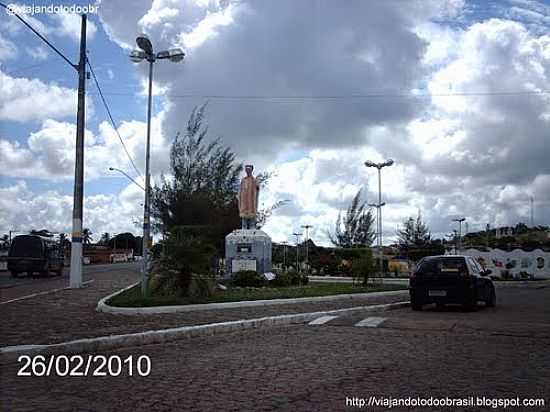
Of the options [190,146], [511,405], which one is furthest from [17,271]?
[511,405]

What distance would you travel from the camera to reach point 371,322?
13.5 meters

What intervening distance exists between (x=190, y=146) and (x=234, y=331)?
2771cm

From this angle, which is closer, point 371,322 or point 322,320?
point 371,322

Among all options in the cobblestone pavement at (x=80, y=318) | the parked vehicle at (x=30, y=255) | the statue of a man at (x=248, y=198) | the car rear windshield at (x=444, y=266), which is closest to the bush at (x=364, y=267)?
the cobblestone pavement at (x=80, y=318)

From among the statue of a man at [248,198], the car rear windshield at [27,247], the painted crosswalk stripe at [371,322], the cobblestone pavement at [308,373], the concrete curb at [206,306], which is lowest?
the cobblestone pavement at [308,373]

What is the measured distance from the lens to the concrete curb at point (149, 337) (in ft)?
28.1

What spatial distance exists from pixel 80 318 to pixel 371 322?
6058mm

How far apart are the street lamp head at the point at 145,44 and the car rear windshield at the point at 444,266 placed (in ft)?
33.4

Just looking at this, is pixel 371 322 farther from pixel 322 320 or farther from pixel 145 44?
pixel 145 44

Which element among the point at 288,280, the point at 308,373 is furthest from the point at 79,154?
the point at 308,373

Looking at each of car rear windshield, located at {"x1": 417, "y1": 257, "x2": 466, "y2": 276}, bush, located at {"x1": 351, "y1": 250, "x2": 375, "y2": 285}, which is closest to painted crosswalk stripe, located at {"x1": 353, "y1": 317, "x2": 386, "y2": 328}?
car rear windshield, located at {"x1": 417, "y1": 257, "x2": 466, "y2": 276}

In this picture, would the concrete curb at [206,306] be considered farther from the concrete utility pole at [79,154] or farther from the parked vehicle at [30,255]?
the parked vehicle at [30,255]

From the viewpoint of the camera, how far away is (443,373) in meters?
7.70

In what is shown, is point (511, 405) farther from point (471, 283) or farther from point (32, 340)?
point (471, 283)
